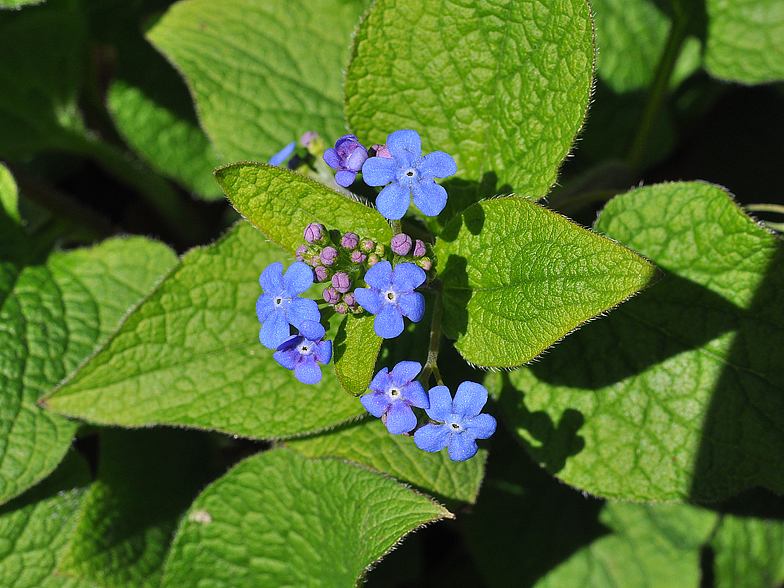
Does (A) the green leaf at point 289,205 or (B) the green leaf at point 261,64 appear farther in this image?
(B) the green leaf at point 261,64

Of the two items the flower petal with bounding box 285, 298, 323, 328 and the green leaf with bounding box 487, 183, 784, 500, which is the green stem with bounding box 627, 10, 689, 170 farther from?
the flower petal with bounding box 285, 298, 323, 328

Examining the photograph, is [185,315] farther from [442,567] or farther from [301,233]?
[442,567]

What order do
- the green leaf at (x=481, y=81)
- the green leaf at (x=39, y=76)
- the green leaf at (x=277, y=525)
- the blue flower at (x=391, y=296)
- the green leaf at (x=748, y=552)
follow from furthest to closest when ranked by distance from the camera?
the green leaf at (x=39, y=76)
the green leaf at (x=748, y=552)
the green leaf at (x=277, y=525)
the green leaf at (x=481, y=81)
the blue flower at (x=391, y=296)

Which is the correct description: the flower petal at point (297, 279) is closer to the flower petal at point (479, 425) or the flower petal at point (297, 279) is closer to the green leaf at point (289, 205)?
the green leaf at point (289, 205)

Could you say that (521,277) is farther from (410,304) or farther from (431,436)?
(431,436)

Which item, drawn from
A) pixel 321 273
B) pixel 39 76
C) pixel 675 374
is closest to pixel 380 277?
pixel 321 273

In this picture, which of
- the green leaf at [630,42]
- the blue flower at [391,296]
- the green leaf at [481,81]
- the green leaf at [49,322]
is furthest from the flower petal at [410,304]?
the green leaf at [630,42]

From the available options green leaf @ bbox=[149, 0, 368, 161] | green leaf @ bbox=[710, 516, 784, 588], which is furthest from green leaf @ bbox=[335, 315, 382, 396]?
green leaf @ bbox=[710, 516, 784, 588]

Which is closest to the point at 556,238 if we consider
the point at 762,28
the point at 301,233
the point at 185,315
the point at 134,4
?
the point at 301,233
